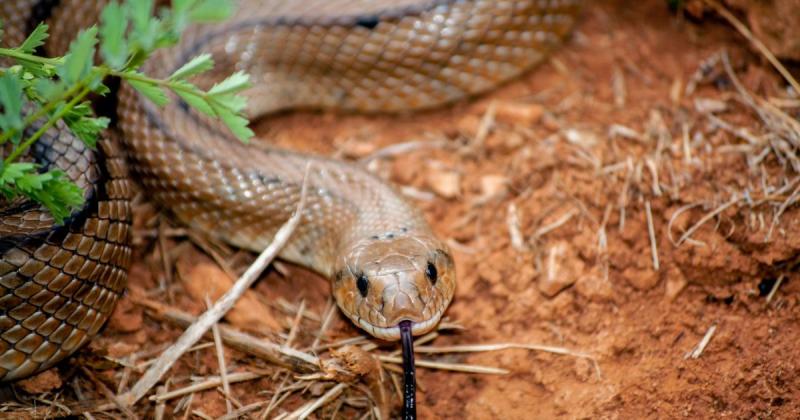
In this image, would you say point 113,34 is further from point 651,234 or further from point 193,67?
A: point 651,234

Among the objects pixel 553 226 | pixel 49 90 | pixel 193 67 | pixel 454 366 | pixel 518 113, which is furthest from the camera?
pixel 518 113

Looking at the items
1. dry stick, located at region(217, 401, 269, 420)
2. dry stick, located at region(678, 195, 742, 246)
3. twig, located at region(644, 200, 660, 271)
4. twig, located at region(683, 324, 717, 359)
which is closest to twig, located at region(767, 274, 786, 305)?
twig, located at region(683, 324, 717, 359)

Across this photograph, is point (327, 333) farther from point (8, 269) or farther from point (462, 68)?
point (462, 68)

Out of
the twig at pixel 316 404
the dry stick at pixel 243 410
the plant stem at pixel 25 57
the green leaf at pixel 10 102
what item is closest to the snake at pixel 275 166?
the twig at pixel 316 404

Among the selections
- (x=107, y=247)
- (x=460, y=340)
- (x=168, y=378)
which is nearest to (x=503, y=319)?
(x=460, y=340)

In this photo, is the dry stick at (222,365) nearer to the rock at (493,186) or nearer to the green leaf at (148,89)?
the green leaf at (148,89)

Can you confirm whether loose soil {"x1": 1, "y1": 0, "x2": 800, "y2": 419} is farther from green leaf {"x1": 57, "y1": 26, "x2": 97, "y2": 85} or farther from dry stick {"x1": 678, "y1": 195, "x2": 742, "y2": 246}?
green leaf {"x1": 57, "y1": 26, "x2": 97, "y2": 85}

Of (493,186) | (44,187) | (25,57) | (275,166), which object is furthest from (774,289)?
(25,57)
